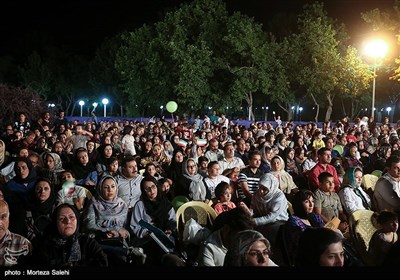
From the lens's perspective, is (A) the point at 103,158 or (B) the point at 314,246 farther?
(A) the point at 103,158

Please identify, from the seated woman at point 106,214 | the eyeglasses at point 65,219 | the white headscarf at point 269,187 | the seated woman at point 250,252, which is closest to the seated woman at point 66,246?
the eyeglasses at point 65,219

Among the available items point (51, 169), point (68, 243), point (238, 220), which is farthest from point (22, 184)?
point (238, 220)

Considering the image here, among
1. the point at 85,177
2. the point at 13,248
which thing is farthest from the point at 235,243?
the point at 85,177

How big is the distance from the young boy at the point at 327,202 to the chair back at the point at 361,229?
61 cm

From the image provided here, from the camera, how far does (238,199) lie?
285 inches

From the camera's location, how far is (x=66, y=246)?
3.99 meters

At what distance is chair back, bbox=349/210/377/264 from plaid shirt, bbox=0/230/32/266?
3.57 meters

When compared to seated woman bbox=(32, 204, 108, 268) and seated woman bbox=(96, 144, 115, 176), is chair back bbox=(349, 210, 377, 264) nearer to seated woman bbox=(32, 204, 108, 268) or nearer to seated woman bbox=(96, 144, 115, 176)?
seated woman bbox=(32, 204, 108, 268)

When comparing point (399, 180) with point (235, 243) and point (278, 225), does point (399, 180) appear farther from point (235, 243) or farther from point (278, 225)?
point (235, 243)

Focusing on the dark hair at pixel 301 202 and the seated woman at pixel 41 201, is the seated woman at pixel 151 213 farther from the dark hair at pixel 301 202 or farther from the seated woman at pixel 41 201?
the dark hair at pixel 301 202

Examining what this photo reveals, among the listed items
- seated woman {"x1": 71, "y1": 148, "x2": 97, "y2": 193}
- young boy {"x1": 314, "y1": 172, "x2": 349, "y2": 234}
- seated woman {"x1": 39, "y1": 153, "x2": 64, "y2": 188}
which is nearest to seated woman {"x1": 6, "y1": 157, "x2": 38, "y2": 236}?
seated woman {"x1": 39, "y1": 153, "x2": 64, "y2": 188}

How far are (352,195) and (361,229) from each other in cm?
116

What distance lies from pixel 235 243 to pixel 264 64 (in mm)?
32492

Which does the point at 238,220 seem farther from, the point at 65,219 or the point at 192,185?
the point at 192,185
